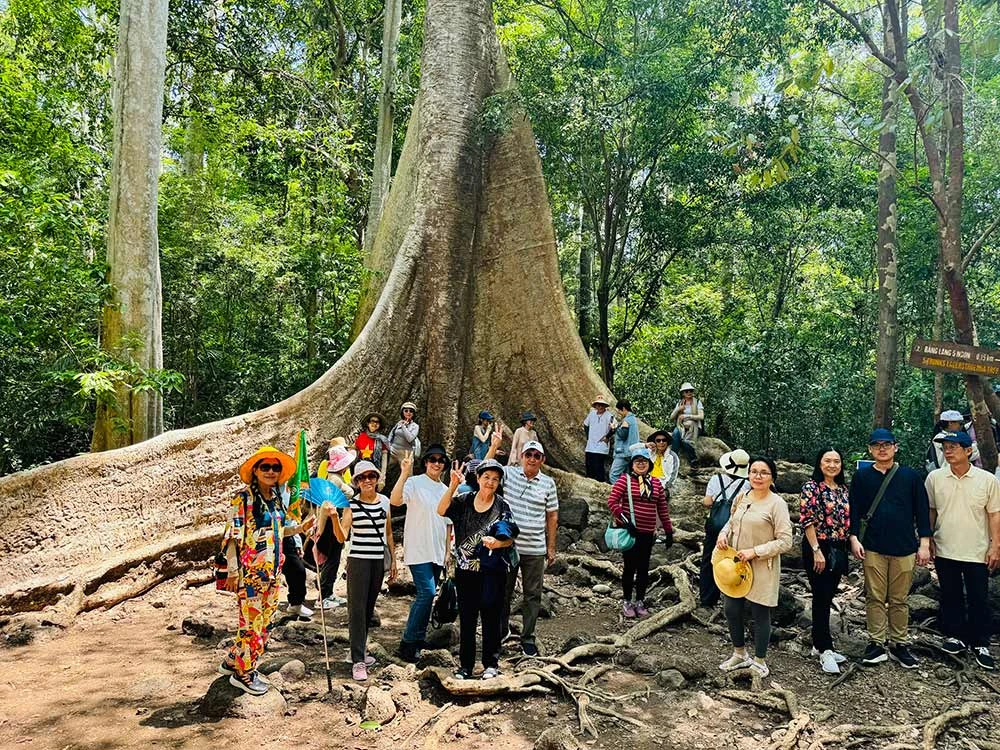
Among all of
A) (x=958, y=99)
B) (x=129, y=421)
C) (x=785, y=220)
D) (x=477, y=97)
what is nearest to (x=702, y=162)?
(x=785, y=220)

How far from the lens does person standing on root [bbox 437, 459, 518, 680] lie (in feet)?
14.3

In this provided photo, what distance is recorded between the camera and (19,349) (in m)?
9.22

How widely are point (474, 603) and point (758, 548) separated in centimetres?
188

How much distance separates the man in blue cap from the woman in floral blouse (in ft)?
0.34

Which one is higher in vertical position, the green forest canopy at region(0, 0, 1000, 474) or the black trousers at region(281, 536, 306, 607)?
the green forest canopy at region(0, 0, 1000, 474)

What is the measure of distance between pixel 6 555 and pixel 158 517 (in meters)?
1.18

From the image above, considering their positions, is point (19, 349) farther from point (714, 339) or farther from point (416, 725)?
point (714, 339)

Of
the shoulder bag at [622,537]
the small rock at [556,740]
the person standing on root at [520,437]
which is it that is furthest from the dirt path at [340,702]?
the person standing on root at [520,437]

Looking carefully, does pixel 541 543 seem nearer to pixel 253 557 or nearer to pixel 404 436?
pixel 253 557

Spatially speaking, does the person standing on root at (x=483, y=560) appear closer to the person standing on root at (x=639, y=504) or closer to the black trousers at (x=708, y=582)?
the person standing on root at (x=639, y=504)

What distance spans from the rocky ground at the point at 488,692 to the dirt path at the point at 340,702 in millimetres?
13

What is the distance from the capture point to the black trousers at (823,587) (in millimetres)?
5027

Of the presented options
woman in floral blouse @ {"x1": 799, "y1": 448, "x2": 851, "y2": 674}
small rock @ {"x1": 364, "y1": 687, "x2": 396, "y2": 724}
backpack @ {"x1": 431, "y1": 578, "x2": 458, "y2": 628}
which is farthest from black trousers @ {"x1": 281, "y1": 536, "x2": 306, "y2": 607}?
woman in floral blouse @ {"x1": 799, "y1": 448, "x2": 851, "y2": 674}

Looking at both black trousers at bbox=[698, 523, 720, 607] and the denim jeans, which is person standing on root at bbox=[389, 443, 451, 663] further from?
black trousers at bbox=[698, 523, 720, 607]
